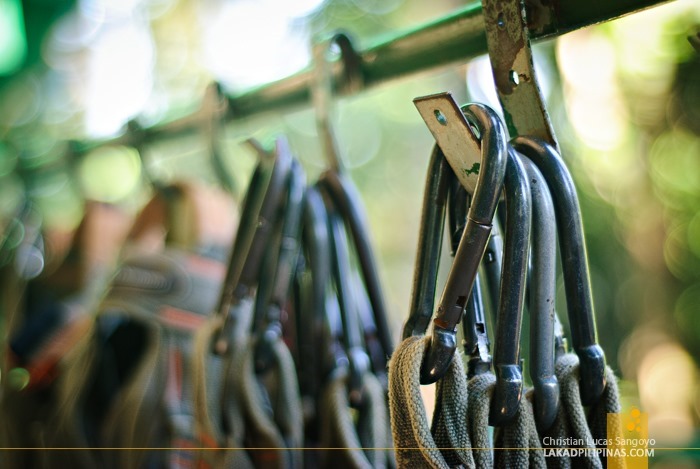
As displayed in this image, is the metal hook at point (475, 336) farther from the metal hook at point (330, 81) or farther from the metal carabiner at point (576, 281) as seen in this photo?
the metal hook at point (330, 81)

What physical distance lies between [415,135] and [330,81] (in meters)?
0.21

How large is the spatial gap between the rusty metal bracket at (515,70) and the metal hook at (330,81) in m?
0.14

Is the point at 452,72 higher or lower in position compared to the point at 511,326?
higher

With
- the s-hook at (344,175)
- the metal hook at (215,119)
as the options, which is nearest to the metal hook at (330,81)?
the s-hook at (344,175)

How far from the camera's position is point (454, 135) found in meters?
0.29

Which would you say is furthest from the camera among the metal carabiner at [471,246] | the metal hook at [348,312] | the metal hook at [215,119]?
the metal hook at [215,119]

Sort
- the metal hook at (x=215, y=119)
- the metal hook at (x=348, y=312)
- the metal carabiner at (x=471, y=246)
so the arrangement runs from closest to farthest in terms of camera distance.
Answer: the metal carabiner at (x=471, y=246), the metal hook at (x=348, y=312), the metal hook at (x=215, y=119)

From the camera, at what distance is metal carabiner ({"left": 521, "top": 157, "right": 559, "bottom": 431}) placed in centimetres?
27

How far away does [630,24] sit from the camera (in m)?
0.66

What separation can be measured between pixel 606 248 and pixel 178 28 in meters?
0.98

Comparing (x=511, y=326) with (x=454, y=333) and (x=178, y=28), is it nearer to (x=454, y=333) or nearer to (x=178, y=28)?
(x=454, y=333)

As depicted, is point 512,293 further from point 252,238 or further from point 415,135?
point 415,135

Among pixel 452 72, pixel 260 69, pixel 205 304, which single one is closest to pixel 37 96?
pixel 260 69

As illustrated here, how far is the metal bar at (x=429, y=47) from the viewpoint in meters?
0.31
